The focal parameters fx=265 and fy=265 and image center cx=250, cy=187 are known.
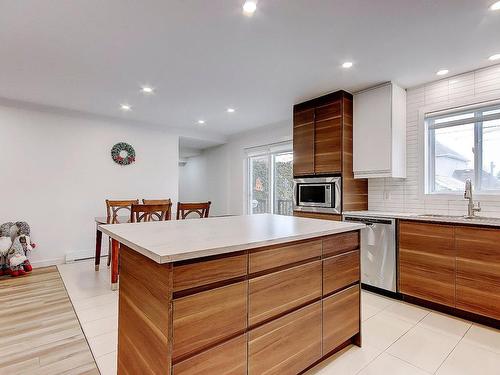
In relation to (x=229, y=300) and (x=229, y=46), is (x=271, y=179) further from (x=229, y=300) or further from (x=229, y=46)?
(x=229, y=300)

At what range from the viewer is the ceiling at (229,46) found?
6.34ft

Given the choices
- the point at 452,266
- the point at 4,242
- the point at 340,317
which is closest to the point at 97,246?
the point at 4,242

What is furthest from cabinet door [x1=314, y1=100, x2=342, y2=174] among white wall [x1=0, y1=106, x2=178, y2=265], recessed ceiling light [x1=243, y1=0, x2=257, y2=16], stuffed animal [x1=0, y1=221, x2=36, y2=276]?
stuffed animal [x1=0, y1=221, x2=36, y2=276]

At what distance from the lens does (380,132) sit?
129 inches

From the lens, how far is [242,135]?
610 centimetres

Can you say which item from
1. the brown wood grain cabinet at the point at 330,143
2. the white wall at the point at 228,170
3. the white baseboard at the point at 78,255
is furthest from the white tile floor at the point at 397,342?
the white wall at the point at 228,170

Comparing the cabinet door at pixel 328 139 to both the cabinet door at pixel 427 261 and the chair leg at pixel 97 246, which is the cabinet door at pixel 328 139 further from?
the chair leg at pixel 97 246

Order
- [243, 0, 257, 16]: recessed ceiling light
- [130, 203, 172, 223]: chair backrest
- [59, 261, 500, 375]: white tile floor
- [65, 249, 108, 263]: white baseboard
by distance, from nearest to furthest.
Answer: [59, 261, 500, 375]: white tile floor, [243, 0, 257, 16]: recessed ceiling light, [130, 203, 172, 223]: chair backrest, [65, 249, 108, 263]: white baseboard

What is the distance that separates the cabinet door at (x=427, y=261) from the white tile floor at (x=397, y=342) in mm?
187

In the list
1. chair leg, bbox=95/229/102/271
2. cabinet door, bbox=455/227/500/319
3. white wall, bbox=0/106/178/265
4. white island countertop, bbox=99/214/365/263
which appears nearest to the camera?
white island countertop, bbox=99/214/365/263

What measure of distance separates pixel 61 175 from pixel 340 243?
14.4ft

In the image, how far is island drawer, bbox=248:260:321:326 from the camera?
1355 mm

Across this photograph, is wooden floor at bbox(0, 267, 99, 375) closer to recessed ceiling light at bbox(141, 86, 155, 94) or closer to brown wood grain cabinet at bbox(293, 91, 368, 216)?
recessed ceiling light at bbox(141, 86, 155, 94)

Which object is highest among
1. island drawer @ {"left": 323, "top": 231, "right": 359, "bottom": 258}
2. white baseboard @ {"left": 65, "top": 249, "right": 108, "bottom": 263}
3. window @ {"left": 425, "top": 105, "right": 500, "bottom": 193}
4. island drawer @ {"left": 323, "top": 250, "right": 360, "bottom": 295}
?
window @ {"left": 425, "top": 105, "right": 500, "bottom": 193}
